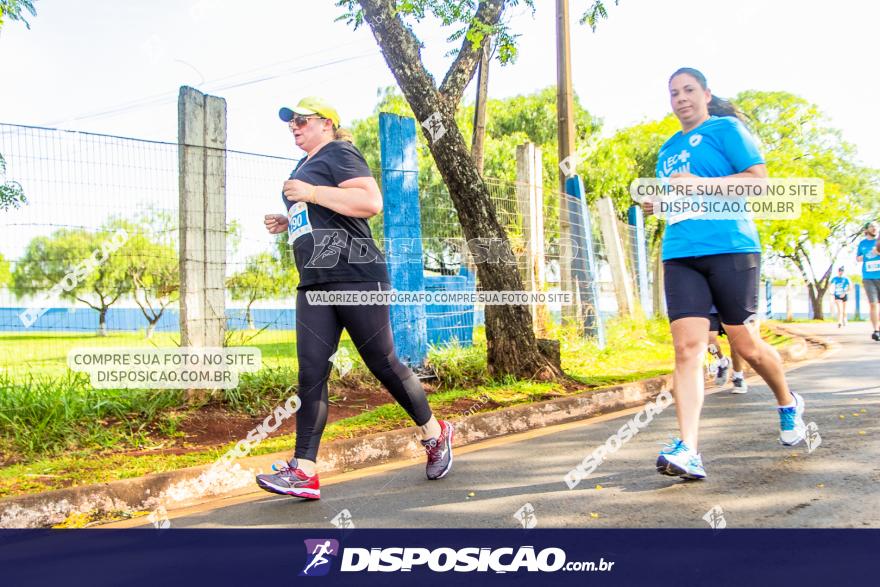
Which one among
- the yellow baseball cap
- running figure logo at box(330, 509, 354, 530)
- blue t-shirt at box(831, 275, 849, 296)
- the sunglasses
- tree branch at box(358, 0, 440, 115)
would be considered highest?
tree branch at box(358, 0, 440, 115)

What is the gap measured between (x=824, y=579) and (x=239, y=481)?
319 cm

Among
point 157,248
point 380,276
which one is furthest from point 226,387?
point 380,276

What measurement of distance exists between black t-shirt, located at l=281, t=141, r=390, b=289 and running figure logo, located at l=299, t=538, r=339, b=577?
1363mm

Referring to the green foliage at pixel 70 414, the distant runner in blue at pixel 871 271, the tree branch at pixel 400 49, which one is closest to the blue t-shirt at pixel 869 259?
the distant runner in blue at pixel 871 271

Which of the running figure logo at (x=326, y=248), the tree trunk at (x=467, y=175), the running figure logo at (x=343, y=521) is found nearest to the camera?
the running figure logo at (x=343, y=521)

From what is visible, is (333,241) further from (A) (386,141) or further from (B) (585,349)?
(B) (585,349)

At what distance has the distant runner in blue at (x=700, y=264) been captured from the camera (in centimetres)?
380

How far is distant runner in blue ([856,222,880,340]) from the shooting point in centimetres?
1113

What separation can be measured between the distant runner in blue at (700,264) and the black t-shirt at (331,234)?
1.68m

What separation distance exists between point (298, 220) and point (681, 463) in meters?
2.40

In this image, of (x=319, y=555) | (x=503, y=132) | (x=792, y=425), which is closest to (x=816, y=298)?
(x=503, y=132)

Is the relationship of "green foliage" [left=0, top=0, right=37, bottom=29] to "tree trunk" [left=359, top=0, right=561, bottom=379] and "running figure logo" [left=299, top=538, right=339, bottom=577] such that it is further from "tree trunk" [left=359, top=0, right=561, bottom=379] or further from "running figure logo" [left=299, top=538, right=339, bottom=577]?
"running figure logo" [left=299, top=538, right=339, bottom=577]

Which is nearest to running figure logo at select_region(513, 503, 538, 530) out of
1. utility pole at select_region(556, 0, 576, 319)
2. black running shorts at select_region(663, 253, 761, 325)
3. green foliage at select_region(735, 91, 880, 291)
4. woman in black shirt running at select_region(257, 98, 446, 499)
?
woman in black shirt running at select_region(257, 98, 446, 499)

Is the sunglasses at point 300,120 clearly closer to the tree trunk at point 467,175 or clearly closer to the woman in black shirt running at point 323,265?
the woman in black shirt running at point 323,265
